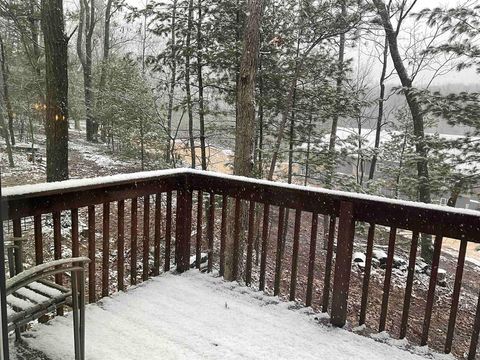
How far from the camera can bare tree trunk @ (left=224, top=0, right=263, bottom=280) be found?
14.9 feet

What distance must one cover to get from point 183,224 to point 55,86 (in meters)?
4.94

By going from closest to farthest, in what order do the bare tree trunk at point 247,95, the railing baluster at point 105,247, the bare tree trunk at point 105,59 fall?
the railing baluster at point 105,247
the bare tree trunk at point 247,95
the bare tree trunk at point 105,59

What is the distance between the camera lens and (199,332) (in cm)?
261

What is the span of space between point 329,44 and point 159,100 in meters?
5.11

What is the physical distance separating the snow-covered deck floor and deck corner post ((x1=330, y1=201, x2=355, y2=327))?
0.13 m

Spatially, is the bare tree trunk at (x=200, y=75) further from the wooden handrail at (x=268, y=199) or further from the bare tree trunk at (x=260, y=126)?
the wooden handrail at (x=268, y=199)

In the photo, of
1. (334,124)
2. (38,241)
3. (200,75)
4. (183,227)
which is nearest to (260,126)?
(200,75)

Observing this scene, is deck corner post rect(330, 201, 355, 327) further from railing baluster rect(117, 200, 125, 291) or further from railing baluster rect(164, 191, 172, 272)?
railing baluster rect(117, 200, 125, 291)

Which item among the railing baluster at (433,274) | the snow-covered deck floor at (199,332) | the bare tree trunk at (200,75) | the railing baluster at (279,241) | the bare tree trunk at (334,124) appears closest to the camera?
the snow-covered deck floor at (199,332)

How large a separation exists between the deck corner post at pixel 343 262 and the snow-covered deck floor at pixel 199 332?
13cm

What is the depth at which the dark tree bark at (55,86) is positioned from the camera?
22.0ft

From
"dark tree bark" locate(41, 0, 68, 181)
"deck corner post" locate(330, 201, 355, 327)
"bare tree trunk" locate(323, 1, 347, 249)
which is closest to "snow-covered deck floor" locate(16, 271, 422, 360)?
"deck corner post" locate(330, 201, 355, 327)

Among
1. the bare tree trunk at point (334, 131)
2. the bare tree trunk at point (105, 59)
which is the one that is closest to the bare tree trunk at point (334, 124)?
the bare tree trunk at point (334, 131)

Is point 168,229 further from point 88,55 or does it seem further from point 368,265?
point 88,55
